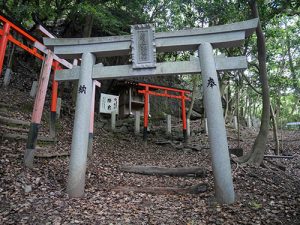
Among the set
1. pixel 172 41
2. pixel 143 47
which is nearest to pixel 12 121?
pixel 143 47

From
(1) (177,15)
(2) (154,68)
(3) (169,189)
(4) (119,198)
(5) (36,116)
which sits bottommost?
(4) (119,198)

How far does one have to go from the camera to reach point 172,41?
5078mm

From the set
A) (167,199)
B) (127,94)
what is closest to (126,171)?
(167,199)

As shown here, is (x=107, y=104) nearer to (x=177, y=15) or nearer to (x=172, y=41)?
(x=177, y=15)

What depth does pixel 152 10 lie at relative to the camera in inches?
515

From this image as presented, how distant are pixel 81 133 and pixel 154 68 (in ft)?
6.69

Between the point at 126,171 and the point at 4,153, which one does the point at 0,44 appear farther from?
the point at 126,171

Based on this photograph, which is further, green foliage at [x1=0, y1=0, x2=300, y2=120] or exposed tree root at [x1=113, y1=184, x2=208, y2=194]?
green foliage at [x1=0, y1=0, x2=300, y2=120]

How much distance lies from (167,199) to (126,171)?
7.34 feet

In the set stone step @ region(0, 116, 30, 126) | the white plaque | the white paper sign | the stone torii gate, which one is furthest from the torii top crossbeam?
the white paper sign

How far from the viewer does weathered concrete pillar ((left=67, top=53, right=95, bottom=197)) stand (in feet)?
15.3

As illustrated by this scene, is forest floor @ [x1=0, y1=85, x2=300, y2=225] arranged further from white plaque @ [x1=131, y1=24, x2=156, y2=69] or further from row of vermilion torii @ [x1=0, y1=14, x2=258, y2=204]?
white plaque @ [x1=131, y1=24, x2=156, y2=69]

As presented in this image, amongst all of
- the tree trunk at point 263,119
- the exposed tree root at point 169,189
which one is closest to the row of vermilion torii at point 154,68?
the exposed tree root at point 169,189

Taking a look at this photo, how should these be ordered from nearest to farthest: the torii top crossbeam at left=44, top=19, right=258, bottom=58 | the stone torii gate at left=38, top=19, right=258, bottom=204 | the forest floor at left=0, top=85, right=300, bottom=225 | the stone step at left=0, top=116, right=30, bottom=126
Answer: the forest floor at left=0, top=85, right=300, bottom=225 → the stone torii gate at left=38, top=19, right=258, bottom=204 → the torii top crossbeam at left=44, top=19, right=258, bottom=58 → the stone step at left=0, top=116, right=30, bottom=126
